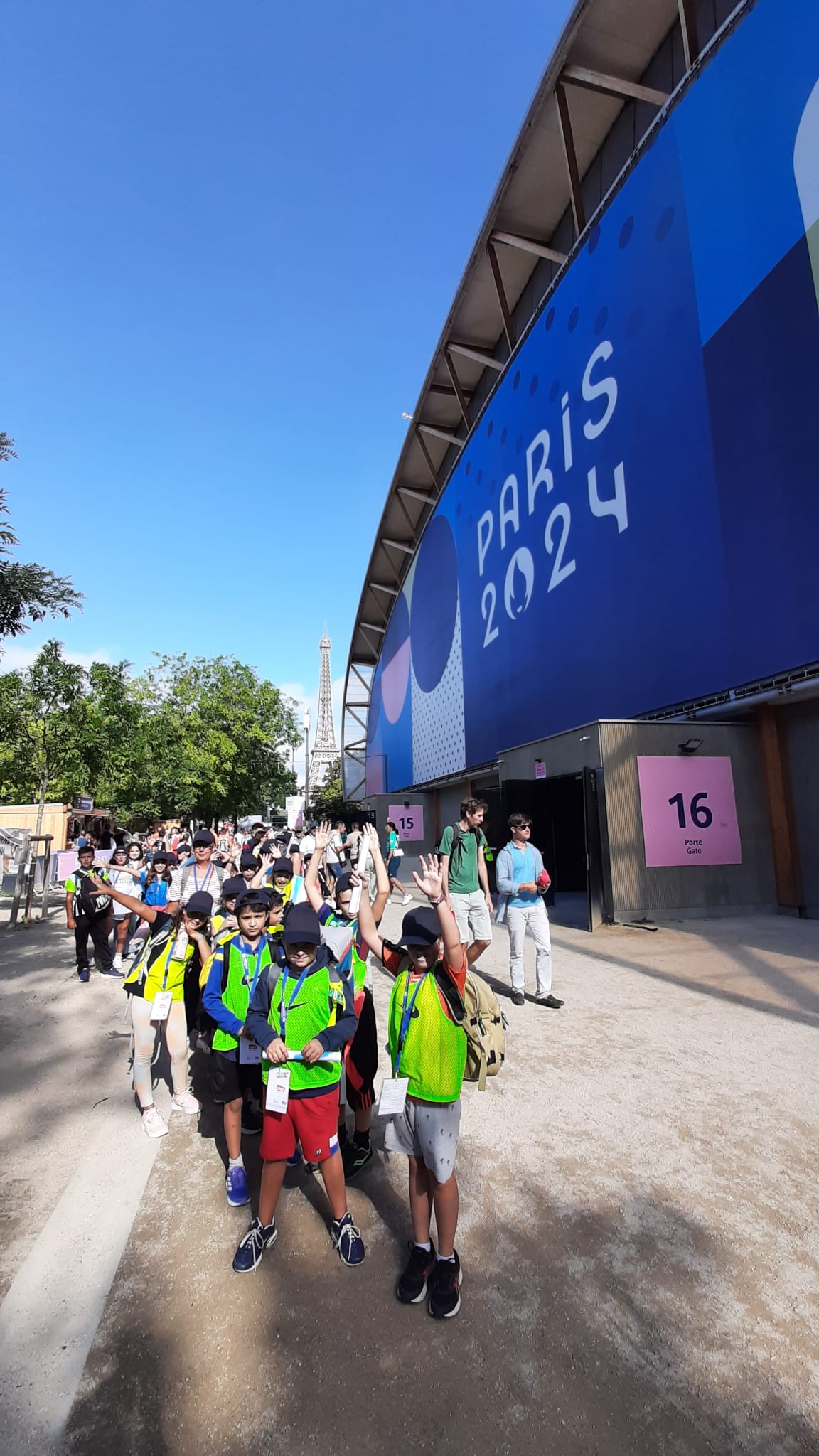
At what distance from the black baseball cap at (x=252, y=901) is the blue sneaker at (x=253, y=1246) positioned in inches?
54.8

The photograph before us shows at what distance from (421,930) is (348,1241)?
1.36 metres

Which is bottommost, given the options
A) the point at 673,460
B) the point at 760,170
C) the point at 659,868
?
the point at 659,868

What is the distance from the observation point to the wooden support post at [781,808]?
11.3 metres

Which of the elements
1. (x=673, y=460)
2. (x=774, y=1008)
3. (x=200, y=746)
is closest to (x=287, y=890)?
(x=774, y=1008)

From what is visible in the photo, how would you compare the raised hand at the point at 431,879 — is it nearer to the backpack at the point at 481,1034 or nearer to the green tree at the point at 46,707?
the backpack at the point at 481,1034

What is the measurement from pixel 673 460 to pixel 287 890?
1181 centimetres

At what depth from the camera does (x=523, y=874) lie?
6.48 metres

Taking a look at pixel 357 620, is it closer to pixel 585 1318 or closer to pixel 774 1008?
pixel 774 1008

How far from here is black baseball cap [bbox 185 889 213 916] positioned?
406cm

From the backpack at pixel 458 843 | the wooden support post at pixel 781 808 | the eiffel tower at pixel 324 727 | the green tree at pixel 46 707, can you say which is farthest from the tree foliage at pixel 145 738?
the eiffel tower at pixel 324 727

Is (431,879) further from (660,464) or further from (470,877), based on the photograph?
(660,464)

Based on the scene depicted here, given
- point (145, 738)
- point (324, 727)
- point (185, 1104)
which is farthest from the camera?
point (324, 727)

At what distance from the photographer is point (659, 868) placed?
35.7 ft

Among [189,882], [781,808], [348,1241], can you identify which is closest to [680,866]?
[781,808]
